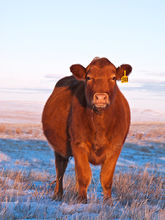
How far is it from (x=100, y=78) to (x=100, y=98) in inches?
18.0

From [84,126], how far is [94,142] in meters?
0.28

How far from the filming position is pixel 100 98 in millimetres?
4727

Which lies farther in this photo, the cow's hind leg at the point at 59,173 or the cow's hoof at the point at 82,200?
the cow's hind leg at the point at 59,173

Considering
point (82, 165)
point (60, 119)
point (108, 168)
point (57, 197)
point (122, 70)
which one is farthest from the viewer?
point (60, 119)

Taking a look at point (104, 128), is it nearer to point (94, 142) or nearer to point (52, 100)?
point (94, 142)

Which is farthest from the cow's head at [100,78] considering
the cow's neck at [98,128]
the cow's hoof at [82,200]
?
the cow's hoof at [82,200]

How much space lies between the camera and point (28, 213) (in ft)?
14.1

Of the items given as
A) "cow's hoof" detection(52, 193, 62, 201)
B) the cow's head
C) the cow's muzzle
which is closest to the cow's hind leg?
"cow's hoof" detection(52, 193, 62, 201)

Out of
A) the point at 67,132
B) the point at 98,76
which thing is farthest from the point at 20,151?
the point at 98,76

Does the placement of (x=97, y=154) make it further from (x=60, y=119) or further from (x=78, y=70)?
(x=78, y=70)

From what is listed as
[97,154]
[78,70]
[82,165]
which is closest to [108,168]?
[97,154]

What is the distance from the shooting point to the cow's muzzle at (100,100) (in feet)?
15.5

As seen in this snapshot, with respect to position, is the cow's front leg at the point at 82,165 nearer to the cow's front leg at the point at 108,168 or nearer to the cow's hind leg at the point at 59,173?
the cow's front leg at the point at 108,168

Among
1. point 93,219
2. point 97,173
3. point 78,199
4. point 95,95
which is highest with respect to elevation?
point 95,95
